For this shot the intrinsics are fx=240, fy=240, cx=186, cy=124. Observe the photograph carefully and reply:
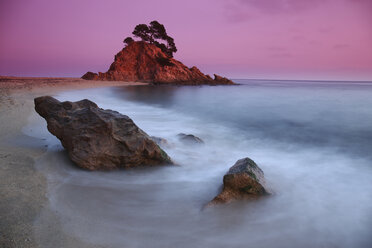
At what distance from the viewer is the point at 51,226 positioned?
2268 mm

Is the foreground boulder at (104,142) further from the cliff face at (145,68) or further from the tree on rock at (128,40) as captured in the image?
the tree on rock at (128,40)

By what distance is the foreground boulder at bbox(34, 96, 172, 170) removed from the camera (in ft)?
12.1

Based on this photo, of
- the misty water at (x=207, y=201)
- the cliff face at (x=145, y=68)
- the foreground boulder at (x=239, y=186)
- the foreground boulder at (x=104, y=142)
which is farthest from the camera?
the cliff face at (x=145, y=68)

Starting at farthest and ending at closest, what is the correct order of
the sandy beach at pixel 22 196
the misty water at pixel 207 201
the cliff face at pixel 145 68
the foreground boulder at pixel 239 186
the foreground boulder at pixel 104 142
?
the cliff face at pixel 145 68 < the foreground boulder at pixel 104 142 < the foreground boulder at pixel 239 186 < the misty water at pixel 207 201 < the sandy beach at pixel 22 196

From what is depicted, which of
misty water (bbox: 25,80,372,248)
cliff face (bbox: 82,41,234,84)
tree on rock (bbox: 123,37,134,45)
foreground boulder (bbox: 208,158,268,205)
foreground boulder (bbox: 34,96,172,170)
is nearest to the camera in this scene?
misty water (bbox: 25,80,372,248)

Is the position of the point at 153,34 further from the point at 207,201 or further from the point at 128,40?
the point at 207,201

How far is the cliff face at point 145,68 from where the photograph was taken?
45.9 m

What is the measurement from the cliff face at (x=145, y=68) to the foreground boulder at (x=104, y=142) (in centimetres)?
4204

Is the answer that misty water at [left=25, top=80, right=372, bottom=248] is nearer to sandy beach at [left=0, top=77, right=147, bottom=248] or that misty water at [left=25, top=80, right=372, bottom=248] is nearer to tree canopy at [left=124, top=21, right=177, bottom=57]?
sandy beach at [left=0, top=77, right=147, bottom=248]

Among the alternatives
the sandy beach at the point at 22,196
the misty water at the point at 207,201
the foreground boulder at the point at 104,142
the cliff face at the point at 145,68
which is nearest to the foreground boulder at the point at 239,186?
the misty water at the point at 207,201

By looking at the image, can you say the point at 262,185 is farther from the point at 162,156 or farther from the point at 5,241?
the point at 5,241

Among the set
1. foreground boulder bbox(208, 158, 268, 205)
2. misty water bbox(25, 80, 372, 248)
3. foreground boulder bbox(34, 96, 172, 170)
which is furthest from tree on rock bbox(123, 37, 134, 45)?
foreground boulder bbox(208, 158, 268, 205)

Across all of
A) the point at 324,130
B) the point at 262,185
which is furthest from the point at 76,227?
the point at 324,130

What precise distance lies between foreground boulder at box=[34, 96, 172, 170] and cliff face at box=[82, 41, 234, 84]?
42035 mm
